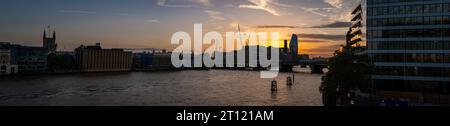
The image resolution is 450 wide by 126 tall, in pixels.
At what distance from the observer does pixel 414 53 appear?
41594mm

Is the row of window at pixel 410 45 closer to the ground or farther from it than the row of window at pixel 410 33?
closer to the ground

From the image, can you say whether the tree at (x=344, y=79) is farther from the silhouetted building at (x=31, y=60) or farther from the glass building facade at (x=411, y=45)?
the silhouetted building at (x=31, y=60)

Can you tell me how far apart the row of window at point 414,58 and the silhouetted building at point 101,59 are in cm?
12636

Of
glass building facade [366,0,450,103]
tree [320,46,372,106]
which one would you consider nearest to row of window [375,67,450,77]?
glass building facade [366,0,450,103]

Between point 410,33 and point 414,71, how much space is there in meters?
4.38

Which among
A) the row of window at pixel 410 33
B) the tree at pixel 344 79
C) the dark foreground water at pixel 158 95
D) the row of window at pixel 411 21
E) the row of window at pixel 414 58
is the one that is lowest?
the dark foreground water at pixel 158 95

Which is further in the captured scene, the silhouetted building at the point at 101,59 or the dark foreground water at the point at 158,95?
the silhouetted building at the point at 101,59

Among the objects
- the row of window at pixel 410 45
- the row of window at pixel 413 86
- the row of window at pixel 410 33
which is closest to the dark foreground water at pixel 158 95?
the row of window at pixel 413 86

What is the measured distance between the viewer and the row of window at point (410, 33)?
40.6 metres

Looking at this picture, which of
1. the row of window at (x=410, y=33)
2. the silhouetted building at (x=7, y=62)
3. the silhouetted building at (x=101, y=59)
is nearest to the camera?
the row of window at (x=410, y=33)

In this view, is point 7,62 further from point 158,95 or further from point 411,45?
point 411,45
